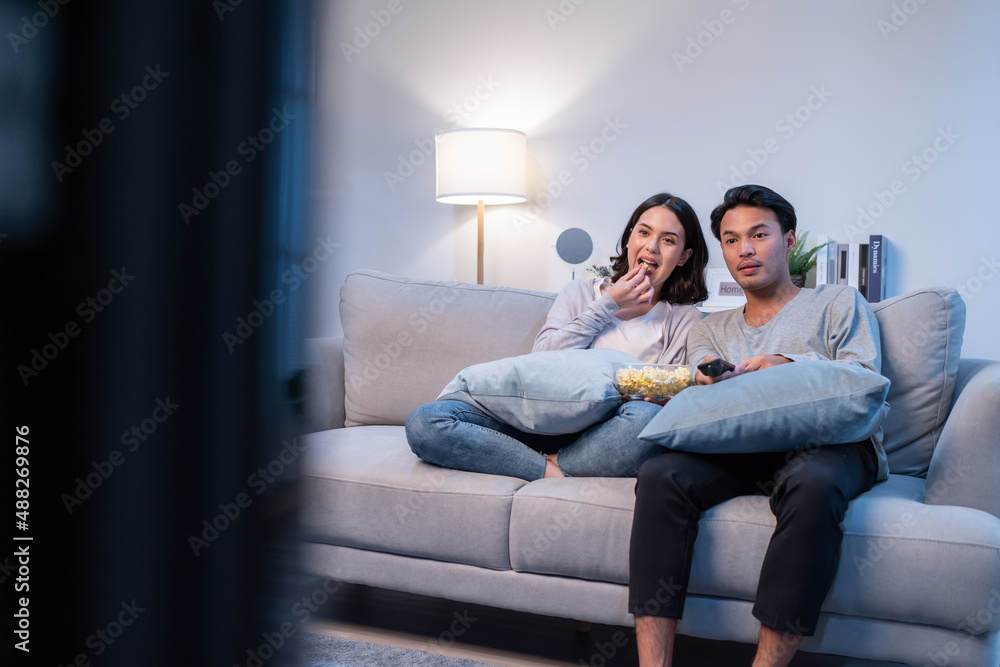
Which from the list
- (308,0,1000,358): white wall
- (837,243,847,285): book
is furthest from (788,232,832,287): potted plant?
(308,0,1000,358): white wall

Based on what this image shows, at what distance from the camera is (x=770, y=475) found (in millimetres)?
Result: 1481

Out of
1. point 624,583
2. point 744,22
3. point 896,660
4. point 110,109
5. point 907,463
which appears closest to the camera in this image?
point 110,109

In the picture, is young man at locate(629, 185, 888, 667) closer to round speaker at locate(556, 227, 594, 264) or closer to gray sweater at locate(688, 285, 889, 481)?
gray sweater at locate(688, 285, 889, 481)

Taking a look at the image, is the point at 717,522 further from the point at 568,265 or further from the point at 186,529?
the point at 568,265

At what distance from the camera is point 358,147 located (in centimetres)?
353

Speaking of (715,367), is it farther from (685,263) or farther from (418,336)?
(418,336)

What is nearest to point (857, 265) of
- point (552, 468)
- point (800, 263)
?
point (800, 263)

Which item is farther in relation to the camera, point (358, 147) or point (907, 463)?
point (358, 147)

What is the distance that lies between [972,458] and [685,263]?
2.89 feet

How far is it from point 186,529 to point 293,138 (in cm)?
15

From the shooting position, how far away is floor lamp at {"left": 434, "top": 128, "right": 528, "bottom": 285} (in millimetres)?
2938

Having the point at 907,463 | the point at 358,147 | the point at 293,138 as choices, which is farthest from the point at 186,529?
the point at 358,147

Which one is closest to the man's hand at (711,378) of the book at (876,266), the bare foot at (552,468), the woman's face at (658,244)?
the bare foot at (552,468)

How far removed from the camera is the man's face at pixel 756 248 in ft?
5.79
